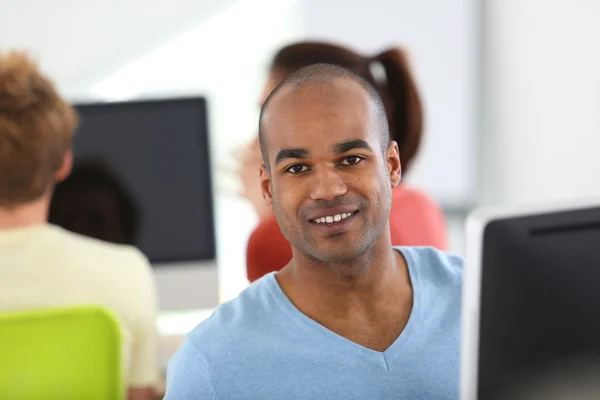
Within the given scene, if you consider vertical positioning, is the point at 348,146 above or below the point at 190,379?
above

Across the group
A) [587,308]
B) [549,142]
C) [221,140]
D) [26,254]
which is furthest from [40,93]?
[549,142]

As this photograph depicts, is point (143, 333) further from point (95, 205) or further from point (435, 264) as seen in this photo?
point (435, 264)

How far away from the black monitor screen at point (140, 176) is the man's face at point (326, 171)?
0.90 meters

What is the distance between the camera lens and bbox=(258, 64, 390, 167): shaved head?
114 cm

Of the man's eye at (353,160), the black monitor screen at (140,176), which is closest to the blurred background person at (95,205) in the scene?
the black monitor screen at (140,176)

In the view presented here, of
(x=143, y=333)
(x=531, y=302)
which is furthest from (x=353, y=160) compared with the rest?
(x=143, y=333)

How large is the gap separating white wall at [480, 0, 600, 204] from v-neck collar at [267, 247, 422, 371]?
6.93ft

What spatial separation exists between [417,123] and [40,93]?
0.74m

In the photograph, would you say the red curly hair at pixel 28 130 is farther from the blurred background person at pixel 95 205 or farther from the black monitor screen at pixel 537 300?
the black monitor screen at pixel 537 300

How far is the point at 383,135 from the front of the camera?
3.86 ft

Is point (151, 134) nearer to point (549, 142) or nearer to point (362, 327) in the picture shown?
point (362, 327)

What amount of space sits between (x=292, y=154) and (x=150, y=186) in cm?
97

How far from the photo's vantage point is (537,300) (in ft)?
2.45

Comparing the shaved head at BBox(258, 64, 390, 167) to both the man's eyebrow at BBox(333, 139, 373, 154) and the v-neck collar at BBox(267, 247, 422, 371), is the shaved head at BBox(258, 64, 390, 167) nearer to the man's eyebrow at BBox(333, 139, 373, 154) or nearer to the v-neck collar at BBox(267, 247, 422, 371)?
the man's eyebrow at BBox(333, 139, 373, 154)
